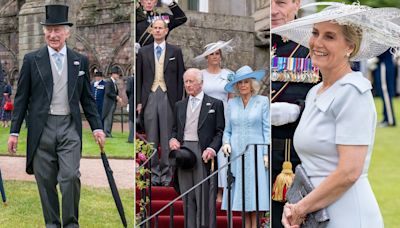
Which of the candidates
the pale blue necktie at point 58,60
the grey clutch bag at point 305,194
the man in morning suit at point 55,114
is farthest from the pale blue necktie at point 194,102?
the grey clutch bag at point 305,194

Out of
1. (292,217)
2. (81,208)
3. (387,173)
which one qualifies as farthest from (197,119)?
(387,173)

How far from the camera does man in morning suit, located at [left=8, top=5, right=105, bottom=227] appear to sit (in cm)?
501

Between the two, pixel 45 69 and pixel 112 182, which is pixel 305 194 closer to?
pixel 112 182

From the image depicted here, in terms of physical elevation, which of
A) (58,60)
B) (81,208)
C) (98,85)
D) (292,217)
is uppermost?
(58,60)

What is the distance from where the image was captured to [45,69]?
5.01 m

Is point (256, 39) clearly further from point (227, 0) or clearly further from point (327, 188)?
point (327, 188)

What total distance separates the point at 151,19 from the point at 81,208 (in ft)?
3.46

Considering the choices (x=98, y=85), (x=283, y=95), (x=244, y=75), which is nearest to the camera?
(x=244, y=75)

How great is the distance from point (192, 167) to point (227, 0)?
83 cm

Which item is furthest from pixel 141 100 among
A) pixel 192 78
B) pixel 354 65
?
pixel 354 65

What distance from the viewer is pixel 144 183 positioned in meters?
4.96

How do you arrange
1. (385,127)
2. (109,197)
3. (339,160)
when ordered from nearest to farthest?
(339,160) < (109,197) < (385,127)

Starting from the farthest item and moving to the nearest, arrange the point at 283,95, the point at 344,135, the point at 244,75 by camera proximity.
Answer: the point at 283,95
the point at 244,75
the point at 344,135

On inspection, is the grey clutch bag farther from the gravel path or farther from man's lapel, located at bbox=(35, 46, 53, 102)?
man's lapel, located at bbox=(35, 46, 53, 102)
